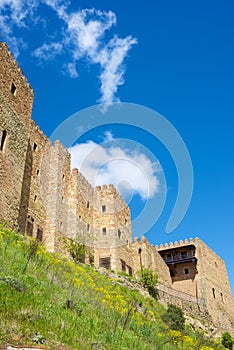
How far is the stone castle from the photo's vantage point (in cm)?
2034

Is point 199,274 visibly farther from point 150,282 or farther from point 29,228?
point 29,228

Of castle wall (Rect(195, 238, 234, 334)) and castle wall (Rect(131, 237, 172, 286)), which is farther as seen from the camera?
castle wall (Rect(195, 238, 234, 334))

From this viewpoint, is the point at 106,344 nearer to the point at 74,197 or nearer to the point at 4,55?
the point at 4,55

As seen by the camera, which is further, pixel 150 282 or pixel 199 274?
pixel 199 274

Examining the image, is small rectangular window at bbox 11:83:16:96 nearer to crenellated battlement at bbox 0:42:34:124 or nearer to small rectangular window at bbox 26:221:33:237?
crenellated battlement at bbox 0:42:34:124

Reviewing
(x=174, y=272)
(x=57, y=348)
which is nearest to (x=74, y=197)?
(x=174, y=272)

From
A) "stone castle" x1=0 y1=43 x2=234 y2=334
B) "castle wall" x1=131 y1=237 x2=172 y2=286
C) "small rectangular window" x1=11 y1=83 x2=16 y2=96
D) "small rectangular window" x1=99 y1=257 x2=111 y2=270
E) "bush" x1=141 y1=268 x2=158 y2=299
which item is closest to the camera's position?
"stone castle" x1=0 y1=43 x2=234 y2=334

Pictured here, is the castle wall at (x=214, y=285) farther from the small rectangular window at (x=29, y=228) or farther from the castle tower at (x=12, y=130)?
the castle tower at (x=12, y=130)

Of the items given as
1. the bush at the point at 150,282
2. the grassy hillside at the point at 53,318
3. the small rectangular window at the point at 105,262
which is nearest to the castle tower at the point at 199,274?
the bush at the point at 150,282

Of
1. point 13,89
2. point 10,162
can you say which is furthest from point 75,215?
point 13,89

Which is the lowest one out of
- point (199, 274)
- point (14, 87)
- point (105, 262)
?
point (105, 262)

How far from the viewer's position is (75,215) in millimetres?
30219

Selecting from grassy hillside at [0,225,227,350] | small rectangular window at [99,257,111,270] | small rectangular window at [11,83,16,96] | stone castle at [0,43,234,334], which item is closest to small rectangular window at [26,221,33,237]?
stone castle at [0,43,234,334]

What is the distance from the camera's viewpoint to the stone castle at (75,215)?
20344 millimetres
